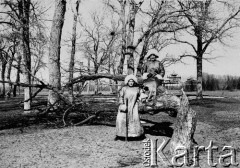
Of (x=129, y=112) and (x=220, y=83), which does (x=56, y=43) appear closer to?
(x=129, y=112)

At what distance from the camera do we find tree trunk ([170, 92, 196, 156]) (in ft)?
22.0

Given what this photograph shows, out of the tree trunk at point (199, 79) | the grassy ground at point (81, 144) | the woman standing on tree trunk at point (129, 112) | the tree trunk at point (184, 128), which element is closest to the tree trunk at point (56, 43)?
the grassy ground at point (81, 144)

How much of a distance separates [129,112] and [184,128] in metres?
2.27

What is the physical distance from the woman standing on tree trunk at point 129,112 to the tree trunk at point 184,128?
1845 millimetres

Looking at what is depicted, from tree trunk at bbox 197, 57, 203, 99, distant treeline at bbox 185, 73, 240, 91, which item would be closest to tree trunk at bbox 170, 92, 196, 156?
tree trunk at bbox 197, 57, 203, 99

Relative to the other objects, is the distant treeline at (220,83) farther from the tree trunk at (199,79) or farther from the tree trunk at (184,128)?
the tree trunk at (184,128)

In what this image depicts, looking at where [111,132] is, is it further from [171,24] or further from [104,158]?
[171,24]

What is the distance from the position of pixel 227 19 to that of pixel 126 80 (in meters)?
18.2

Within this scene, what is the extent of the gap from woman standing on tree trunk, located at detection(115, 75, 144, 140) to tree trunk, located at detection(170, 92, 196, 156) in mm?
1845

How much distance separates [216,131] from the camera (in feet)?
33.8

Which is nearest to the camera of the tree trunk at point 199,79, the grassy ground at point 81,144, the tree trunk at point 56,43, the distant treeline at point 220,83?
the grassy ground at point 81,144

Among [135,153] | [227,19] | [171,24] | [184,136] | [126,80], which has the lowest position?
[135,153]

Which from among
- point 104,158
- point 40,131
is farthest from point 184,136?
point 40,131

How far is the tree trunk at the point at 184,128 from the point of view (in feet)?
22.0
